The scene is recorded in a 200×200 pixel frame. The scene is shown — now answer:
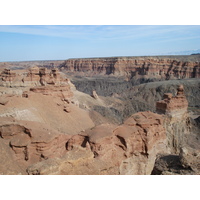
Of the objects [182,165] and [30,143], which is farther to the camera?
[30,143]

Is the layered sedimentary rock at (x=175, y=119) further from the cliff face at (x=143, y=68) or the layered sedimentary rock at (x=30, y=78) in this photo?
the cliff face at (x=143, y=68)

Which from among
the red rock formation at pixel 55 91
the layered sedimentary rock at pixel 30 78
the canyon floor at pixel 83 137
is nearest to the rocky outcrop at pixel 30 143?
the canyon floor at pixel 83 137

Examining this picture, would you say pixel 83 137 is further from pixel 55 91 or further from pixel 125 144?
pixel 55 91

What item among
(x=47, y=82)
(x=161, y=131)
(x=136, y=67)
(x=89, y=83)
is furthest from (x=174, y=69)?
(x=161, y=131)

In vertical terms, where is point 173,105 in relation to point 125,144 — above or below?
above

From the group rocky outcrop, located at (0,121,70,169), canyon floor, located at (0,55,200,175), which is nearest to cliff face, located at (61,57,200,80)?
canyon floor, located at (0,55,200,175)

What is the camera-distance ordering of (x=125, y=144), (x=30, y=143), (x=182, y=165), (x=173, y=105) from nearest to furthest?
(x=182, y=165)
(x=30, y=143)
(x=125, y=144)
(x=173, y=105)

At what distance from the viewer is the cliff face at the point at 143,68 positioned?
278 feet

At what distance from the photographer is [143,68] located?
Result: 9956 cm

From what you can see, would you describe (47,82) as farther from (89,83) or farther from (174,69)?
(174,69)

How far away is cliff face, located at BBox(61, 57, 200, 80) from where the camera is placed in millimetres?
84750

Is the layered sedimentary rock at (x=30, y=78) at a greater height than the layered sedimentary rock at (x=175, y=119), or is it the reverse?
the layered sedimentary rock at (x=30, y=78)

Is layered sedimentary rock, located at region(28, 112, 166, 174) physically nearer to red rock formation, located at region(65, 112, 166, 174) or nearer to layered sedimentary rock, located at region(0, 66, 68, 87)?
red rock formation, located at region(65, 112, 166, 174)

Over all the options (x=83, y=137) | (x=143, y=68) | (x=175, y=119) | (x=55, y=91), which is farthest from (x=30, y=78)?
(x=143, y=68)
